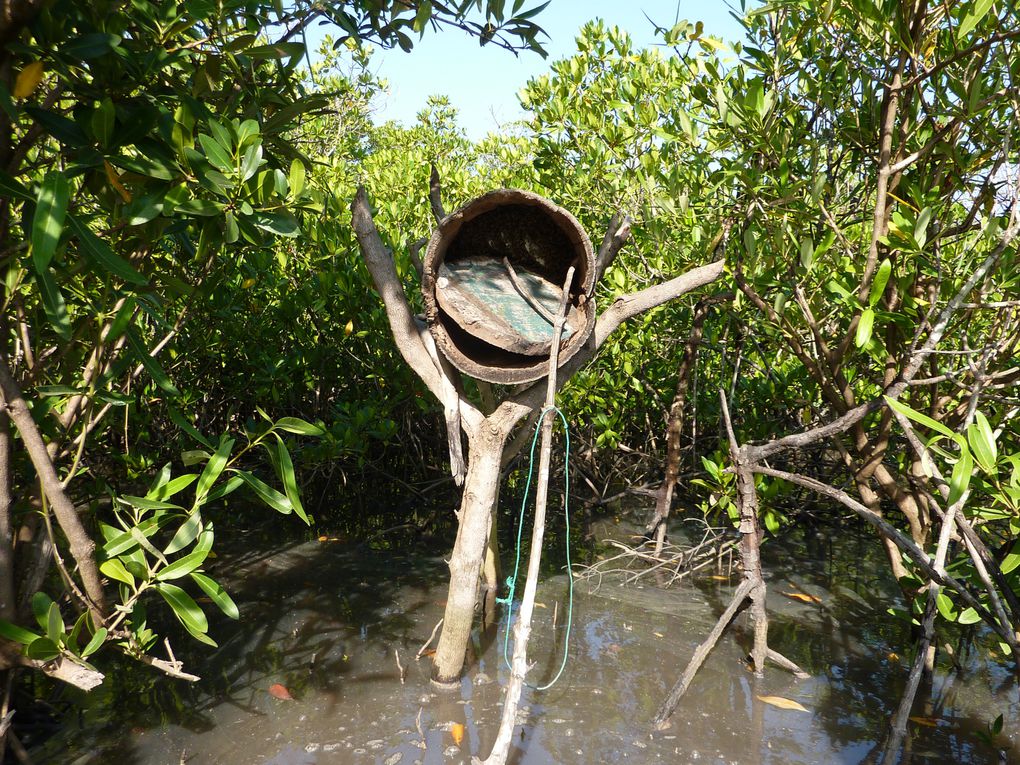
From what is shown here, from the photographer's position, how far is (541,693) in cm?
330

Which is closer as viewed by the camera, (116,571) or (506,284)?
(116,571)

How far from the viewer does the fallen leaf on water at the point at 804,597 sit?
14.8 ft

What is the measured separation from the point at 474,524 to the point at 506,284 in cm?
103

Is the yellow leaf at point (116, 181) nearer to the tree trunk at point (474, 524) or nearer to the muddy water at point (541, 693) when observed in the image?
the tree trunk at point (474, 524)

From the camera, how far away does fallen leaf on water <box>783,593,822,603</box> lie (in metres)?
4.50

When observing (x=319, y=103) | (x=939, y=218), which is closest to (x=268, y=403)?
(x=319, y=103)

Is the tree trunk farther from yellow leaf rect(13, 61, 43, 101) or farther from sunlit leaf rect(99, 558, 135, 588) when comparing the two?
yellow leaf rect(13, 61, 43, 101)

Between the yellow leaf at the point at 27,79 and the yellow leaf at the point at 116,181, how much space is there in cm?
25

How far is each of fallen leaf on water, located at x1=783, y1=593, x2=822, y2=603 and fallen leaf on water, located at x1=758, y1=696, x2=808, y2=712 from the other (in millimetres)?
1279

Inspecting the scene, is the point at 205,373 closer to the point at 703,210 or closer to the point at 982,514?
the point at 703,210

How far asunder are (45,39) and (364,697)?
2.57 m

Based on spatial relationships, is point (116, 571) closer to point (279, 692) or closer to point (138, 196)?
point (138, 196)

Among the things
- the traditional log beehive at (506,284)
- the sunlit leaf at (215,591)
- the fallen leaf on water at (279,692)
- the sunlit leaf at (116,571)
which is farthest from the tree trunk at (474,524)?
the sunlit leaf at (116,571)

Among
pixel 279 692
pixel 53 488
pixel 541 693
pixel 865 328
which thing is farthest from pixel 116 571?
pixel 865 328
